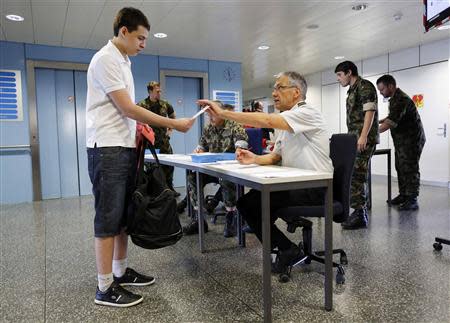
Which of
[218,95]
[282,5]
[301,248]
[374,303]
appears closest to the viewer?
[374,303]

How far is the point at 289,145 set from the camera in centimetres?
199

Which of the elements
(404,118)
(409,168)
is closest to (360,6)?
(404,118)

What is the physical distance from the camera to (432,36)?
546 centimetres

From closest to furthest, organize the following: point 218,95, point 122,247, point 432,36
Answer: point 122,247
point 432,36
point 218,95

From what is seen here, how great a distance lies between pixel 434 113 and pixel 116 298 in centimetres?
603

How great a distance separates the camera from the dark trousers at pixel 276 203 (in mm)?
1858

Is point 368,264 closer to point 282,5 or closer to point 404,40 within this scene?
point 282,5

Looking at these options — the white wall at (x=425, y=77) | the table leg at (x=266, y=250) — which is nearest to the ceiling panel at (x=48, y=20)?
the table leg at (x=266, y=250)

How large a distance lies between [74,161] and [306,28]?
13.5 feet

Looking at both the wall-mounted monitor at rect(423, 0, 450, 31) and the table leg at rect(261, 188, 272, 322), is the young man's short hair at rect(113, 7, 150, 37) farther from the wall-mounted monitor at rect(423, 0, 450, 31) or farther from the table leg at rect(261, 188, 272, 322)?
the wall-mounted monitor at rect(423, 0, 450, 31)

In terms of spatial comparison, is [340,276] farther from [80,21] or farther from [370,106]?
[80,21]

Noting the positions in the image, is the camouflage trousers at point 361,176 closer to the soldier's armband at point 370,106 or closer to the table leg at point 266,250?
the soldier's armband at point 370,106

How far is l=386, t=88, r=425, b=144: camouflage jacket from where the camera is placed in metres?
3.96

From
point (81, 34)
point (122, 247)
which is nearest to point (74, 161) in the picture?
point (81, 34)
